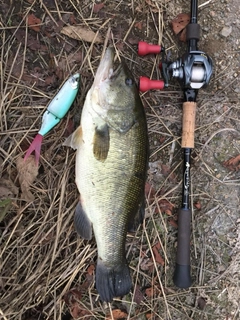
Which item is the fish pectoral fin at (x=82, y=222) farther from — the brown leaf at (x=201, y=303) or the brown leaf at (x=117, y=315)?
the brown leaf at (x=201, y=303)

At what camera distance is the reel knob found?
120 inches

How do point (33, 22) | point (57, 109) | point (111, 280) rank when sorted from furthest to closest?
point (33, 22) < point (57, 109) < point (111, 280)

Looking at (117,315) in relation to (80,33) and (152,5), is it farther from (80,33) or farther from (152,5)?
(152,5)

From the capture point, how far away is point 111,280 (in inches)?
114

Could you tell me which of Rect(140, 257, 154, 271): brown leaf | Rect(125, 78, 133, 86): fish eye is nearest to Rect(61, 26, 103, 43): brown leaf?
Rect(125, 78, 133, 86): fish eye

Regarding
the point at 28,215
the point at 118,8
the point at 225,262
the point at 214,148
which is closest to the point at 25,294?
the point at 28,215

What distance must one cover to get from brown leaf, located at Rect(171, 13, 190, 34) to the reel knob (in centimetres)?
53

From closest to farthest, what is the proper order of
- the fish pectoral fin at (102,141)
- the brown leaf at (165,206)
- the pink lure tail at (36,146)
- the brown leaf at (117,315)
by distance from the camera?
the fish pectoral fin at (102,141) → the pink lure tail at (36,146) → the brown leaf at (117,315) → the brown leaf at (165,206)

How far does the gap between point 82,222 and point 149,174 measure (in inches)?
30.7

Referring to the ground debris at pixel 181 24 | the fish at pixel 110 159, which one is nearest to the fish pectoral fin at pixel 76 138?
the fish at pixel 110 159

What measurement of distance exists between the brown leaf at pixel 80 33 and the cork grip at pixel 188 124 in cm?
85

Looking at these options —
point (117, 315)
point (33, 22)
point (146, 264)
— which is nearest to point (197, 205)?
point (146, 264)

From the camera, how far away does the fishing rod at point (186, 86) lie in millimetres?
3072

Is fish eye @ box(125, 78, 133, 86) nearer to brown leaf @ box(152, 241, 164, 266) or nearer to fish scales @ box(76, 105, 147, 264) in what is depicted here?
fish scales @ box(76, 105, 147, 264)
